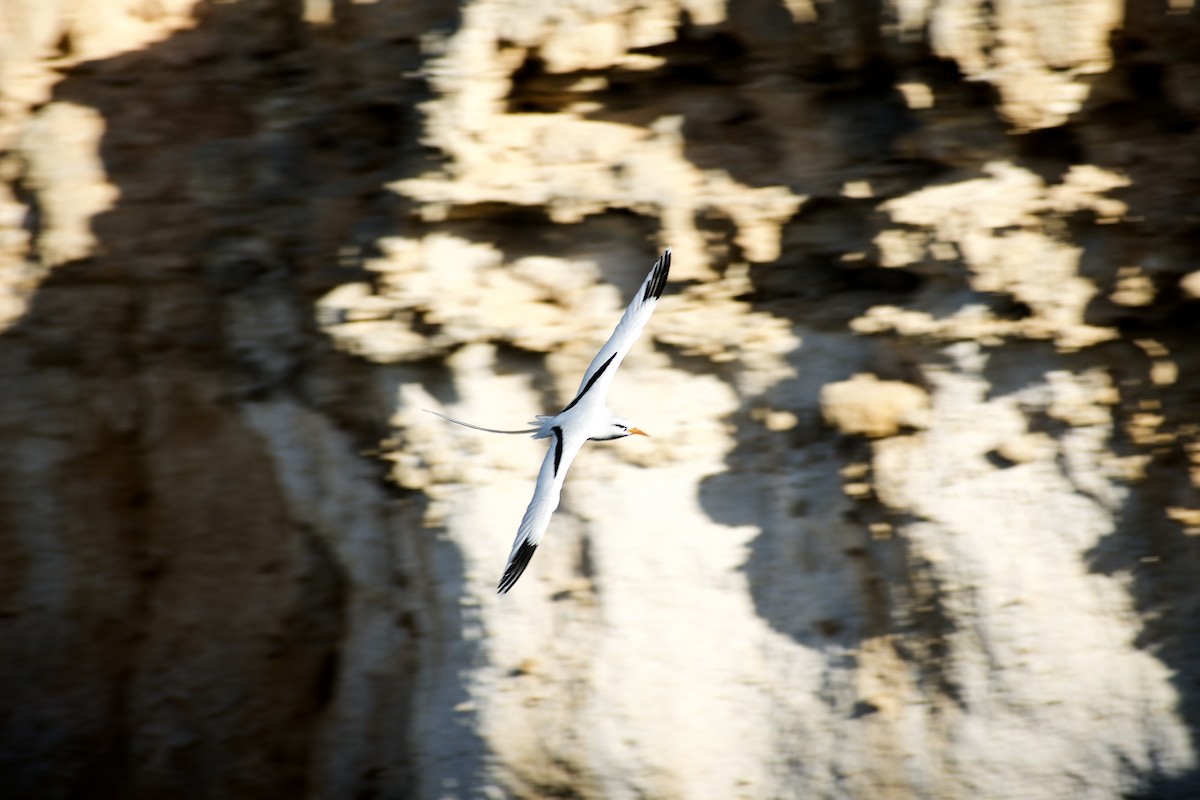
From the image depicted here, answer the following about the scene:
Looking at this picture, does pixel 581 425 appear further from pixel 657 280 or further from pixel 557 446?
pixel 657 280

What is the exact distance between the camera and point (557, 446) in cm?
274

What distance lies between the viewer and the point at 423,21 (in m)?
3.48

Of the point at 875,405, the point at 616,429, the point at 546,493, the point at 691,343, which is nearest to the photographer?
the point at 546,493

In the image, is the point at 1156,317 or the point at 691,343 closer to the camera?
the point at 1156,317

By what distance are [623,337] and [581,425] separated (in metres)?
0.23

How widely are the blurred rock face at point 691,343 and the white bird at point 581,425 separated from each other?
66cm

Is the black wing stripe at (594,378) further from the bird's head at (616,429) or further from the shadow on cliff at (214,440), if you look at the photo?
the shadow on cliff at (214,440)

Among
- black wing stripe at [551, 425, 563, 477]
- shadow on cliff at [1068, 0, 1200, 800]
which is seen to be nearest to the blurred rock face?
shadow on cliff at [1068, 0, 1200, 800]

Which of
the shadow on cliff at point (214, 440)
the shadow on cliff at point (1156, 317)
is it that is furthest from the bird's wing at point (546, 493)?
the shadow on cliff at point (1156, 317)

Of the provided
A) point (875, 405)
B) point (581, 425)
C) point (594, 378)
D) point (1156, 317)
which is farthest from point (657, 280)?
point (1156, 317)

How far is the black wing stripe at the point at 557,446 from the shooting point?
2.71m

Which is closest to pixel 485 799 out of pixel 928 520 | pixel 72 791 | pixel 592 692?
pixel 592 692

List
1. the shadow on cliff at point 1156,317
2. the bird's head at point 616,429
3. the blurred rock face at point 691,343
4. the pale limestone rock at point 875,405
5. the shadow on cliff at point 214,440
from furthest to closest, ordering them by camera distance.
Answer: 1. the shadow on cliff at point 214,440
2. the pale limestone rock at point 875,405
3. the blurred rock face at point 691,343
4. the shadow on cliff at point 1156,317
5. the bird's head at point 616,429

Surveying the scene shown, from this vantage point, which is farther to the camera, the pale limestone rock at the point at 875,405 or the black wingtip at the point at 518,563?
the pale limestone rock at the point at 875,405
